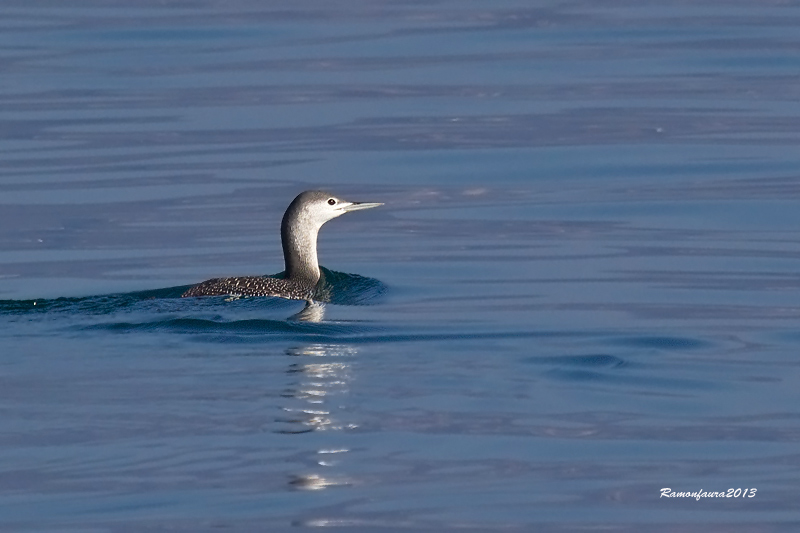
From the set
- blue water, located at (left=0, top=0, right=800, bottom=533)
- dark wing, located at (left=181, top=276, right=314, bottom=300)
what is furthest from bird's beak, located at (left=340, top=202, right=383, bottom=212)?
dark wing, located at (left=181, top=276, right=314, bottom=300)

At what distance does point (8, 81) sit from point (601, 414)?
1368 cm

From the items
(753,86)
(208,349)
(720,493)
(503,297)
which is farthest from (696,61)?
(720,493)

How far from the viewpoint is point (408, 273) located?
39.2 ft

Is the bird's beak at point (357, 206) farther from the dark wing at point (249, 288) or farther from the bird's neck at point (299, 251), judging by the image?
the dark wing at point (249, 288)

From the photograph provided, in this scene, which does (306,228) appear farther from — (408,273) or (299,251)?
(408,273)

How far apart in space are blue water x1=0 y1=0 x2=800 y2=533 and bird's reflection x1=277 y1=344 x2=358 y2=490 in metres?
0.02

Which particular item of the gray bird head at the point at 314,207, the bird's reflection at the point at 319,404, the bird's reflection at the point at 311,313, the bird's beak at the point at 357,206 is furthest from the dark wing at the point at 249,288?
the bird's reflection at the point at 319,404

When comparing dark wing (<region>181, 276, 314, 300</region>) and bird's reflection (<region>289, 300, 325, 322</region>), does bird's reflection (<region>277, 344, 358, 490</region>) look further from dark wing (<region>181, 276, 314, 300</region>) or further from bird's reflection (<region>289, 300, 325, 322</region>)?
dark wing (<region>181, 276, 314, 300</region>)

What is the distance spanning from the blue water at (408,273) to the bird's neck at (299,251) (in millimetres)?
275

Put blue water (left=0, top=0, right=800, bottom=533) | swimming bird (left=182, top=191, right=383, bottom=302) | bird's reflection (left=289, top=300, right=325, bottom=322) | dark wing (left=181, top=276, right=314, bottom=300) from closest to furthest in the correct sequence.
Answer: blue water (left=0, top=0, right=800, bottom=533) < bird's reflection (left=289, top=300, right=325, bottom=322) < dark wing (left=181, top=276, right=314, bottom=300) < swimming bird (left=182, top=191, right=383, bottom=302)

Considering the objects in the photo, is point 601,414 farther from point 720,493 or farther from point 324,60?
point 324,60

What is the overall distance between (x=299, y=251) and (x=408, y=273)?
85cm

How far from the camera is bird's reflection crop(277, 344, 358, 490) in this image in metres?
6.88

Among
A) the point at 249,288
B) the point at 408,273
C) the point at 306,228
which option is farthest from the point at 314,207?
the point at 249,288
